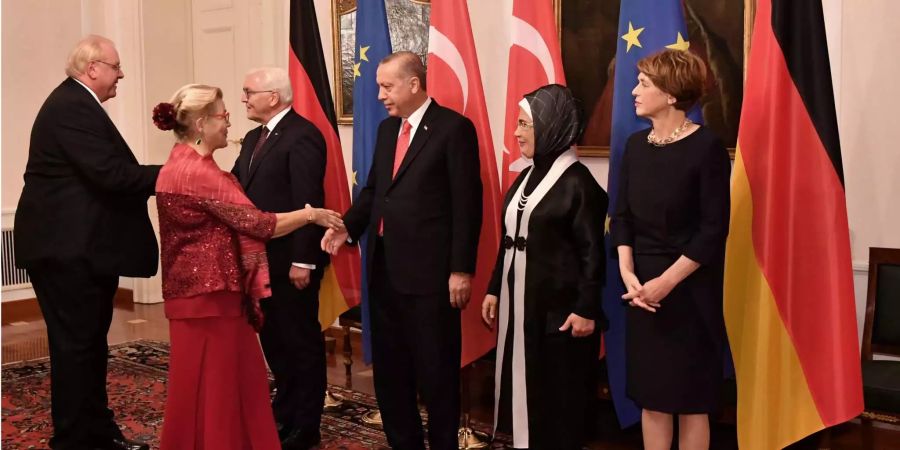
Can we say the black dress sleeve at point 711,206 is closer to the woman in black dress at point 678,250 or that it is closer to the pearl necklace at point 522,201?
the woman in black dress at point 678,250

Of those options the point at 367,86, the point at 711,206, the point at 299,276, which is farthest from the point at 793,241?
the point at 367,86

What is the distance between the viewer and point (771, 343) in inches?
109

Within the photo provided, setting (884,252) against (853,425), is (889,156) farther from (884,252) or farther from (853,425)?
(853,425)

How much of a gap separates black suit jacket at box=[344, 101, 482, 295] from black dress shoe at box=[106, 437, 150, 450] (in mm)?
1387

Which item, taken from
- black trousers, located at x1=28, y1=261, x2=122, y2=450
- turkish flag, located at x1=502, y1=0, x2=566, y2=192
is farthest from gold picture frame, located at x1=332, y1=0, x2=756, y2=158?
black trousers, located at x1=28, y1=261, x2=122, y2=450

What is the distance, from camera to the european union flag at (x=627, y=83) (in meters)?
3.12

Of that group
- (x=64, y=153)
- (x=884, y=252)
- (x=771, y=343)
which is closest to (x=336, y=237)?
(x=64, y=153)

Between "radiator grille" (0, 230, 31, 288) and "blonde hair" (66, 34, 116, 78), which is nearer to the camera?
"blonde hair" (66, 34, 116, 78)

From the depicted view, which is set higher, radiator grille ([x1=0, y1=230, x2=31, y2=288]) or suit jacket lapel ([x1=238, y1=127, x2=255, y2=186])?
suit jacket lapel ([x1=238, y1=127, x2=255, y2=186])

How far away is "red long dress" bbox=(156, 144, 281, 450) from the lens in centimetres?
280

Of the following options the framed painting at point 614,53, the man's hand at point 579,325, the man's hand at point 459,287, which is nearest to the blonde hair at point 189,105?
the man's hand at point 459,287

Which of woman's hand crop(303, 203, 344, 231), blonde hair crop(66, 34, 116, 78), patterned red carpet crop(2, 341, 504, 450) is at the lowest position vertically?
patterned red carpet crop(2, 341, 504, 450)

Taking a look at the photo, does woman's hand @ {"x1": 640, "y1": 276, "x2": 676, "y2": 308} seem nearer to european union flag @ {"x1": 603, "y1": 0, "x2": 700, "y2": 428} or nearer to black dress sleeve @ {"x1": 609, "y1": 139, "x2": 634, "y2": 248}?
black dress sleeve @ {"x1": 609, "y1": 139, "x2": 634, "y2": 248}

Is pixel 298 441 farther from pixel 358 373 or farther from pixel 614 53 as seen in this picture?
pixel 614 53
